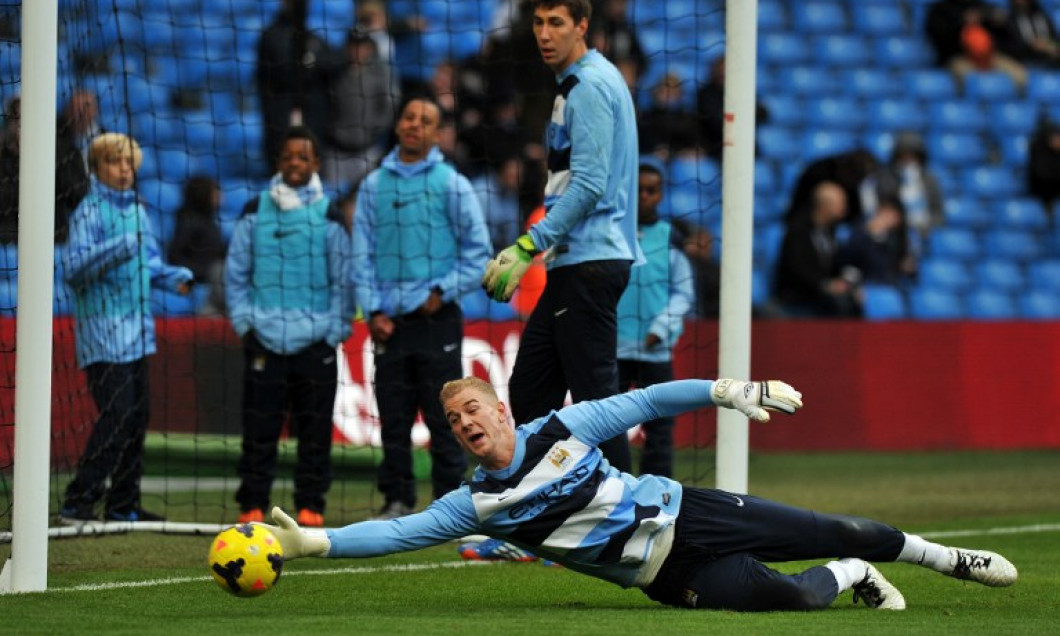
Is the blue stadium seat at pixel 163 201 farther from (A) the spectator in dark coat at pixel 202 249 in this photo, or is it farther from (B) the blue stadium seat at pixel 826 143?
(B) the blue stadium seat at pixel 826 143

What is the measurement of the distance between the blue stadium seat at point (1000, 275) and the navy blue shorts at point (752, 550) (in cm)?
1120

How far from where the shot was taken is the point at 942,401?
1443 cm

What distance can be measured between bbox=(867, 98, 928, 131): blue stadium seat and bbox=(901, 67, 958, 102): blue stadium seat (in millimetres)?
171

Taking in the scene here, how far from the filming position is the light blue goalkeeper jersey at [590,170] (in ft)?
23.0

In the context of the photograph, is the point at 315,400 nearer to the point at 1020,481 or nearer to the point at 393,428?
the point at 393,428

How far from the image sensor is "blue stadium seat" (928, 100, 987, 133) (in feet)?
59.0

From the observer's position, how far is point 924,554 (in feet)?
20.7

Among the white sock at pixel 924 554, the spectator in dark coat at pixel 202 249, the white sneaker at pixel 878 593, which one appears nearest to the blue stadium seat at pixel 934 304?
the spectator in dark coat at pixel 202 249

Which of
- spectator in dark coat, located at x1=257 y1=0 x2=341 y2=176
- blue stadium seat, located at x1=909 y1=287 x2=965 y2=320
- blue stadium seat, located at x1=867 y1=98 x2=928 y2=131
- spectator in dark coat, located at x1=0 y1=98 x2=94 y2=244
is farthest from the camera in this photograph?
blue stadium seat, located at x1=867 y1=98 x2=928 y2=131

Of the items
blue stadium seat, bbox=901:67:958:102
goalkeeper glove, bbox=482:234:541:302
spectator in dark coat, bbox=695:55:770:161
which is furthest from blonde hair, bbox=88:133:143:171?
blue stadium seat, bbox=901:67:958:102

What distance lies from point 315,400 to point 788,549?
12.2 ft

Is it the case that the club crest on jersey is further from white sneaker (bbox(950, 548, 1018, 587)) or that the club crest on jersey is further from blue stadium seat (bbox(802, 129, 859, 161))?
blue stadium seat (bbox(802, 129, 859, 161))

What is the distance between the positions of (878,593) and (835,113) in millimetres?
11800

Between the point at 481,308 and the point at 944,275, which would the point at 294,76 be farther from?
the point at 944,275
